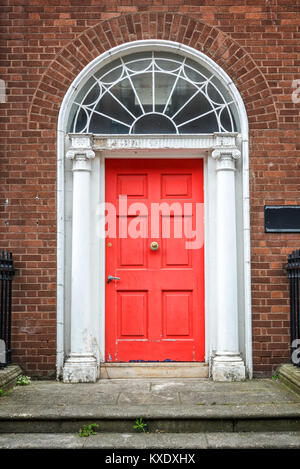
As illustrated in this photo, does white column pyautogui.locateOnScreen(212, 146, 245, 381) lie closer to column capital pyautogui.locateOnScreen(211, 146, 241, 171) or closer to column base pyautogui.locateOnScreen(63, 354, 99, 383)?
column capital pyautogui.locateOnScreen(211, 146, 241, 171)

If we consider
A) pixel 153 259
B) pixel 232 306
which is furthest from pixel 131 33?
pixel 232 306

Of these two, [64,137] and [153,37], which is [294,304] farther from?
[153,37]

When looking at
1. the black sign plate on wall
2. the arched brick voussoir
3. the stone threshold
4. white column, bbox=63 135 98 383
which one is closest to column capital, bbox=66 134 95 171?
white column, bbox=63 135 98 383

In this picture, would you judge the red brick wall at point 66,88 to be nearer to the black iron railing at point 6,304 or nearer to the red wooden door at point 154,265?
the black iron railing at point 6,304

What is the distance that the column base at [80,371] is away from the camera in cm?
527

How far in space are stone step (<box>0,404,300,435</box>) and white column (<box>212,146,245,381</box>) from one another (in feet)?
3.93

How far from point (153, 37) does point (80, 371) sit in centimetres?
372

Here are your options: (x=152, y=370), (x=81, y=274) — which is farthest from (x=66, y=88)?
(x=152, y=370)

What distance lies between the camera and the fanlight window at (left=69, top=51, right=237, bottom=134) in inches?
224

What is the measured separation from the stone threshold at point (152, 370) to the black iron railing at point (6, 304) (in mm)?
1037

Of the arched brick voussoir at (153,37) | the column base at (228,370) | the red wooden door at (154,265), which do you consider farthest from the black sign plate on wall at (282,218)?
the column base at (228,370)

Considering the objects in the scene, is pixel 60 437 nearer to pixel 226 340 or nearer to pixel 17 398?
pixel 17 398

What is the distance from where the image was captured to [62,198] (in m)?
5.55

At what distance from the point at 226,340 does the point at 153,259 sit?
3.90 ft
